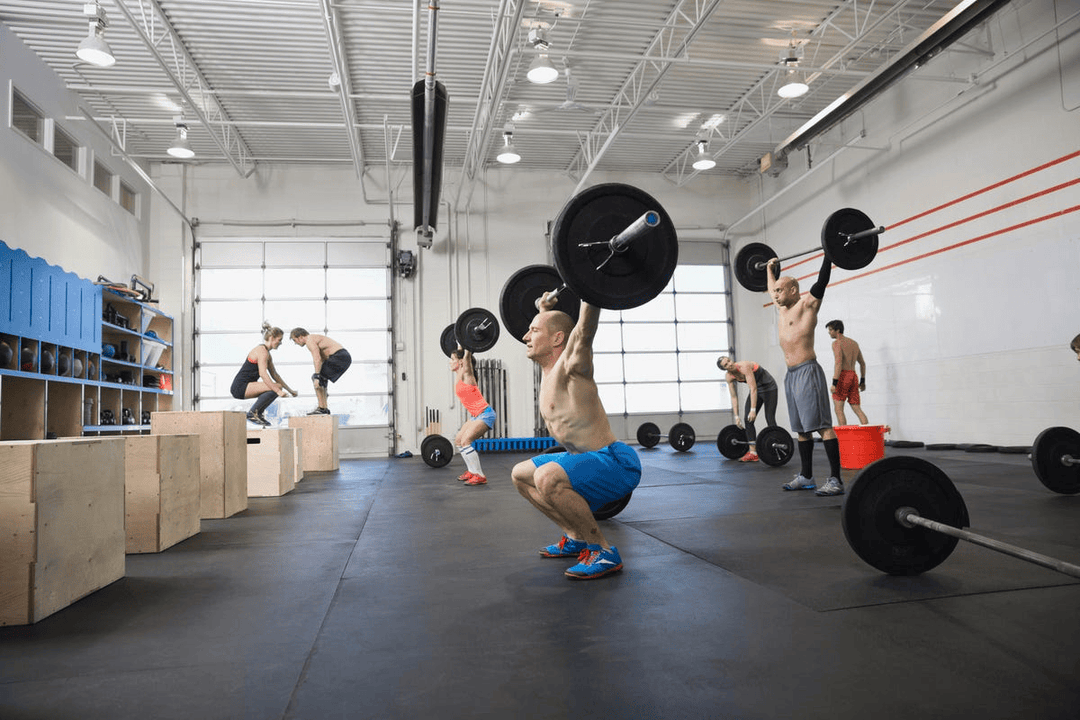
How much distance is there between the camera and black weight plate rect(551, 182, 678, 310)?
2.41m

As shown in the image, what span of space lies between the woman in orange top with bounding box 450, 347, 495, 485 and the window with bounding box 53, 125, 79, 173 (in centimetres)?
599

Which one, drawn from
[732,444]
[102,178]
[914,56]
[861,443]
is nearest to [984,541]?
[861,443]

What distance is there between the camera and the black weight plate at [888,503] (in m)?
2.19

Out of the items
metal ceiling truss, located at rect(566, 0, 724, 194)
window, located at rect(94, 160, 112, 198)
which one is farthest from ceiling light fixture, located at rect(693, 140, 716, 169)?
window, located at rect(94, 160, 112, 198)

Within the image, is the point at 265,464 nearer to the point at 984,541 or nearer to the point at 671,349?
the point at 984,541

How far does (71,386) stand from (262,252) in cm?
442

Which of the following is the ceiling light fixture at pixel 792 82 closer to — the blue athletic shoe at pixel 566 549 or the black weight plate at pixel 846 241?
the black weight plate at pixel 846 241

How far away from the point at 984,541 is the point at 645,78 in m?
8.61

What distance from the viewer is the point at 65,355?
6953 millimetres

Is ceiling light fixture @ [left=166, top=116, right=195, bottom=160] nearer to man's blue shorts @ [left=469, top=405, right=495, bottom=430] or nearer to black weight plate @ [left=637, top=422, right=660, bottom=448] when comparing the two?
man's blue shorts @ [left=469, top=405, right=495, bottom=430]

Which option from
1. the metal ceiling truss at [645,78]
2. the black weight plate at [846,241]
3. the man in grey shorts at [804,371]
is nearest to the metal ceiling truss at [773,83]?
the metal ceiling truss at [645,78]

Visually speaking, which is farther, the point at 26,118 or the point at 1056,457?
the point at 26,118

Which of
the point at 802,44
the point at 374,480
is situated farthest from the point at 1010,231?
the point at 374,480

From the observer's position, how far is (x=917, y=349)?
8.62m
